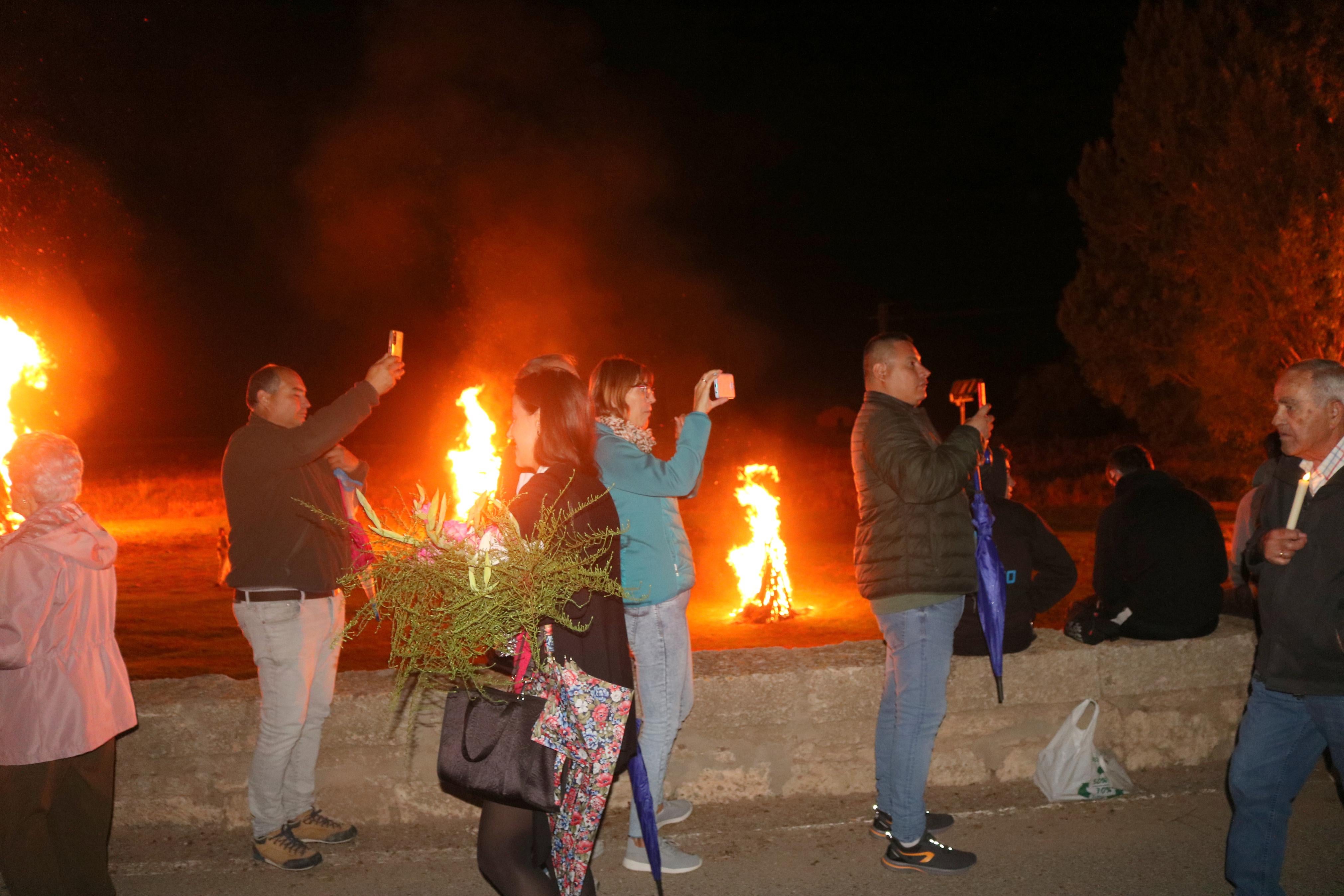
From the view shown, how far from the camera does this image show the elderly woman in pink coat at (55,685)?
3.39 meters

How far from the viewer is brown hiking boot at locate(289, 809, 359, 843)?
415cm

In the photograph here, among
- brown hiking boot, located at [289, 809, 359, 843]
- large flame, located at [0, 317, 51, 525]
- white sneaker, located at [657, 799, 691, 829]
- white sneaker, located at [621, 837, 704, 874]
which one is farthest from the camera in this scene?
large flame, located at [0, 317, 51, 525]

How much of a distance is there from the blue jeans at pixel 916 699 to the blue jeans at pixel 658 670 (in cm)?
81

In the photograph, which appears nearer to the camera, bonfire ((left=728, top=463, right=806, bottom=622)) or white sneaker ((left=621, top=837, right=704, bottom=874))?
white sneaker ((left=621, top=837, right=704, bottom=874))

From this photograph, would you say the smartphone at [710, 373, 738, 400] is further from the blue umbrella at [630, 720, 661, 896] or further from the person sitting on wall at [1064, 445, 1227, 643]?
the person sitting on wall at [1064, 445, 1227, 643]

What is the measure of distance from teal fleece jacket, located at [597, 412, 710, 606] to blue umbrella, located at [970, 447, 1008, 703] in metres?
1.21

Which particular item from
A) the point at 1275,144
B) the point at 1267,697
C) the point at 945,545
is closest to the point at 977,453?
the point at 945,545

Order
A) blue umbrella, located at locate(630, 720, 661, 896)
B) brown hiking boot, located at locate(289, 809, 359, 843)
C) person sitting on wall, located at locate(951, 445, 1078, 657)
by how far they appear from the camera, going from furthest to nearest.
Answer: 1. person sitting on wall, located at locate(951, 445, 1078, 657)
2. brown hiking boot, located at locate(289, 809, 359, 843)
3. blue umbrella, located at locate(630, 720, 661, 896)

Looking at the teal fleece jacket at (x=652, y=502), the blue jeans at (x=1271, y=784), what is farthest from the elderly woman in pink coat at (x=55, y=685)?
the blue jeans at (x=1271, y=784)

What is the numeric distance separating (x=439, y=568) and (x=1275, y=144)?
49.6ft

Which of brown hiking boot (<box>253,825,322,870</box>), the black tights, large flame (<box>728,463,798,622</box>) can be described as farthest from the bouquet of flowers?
large flame (<box>728,463,798,622</box>)

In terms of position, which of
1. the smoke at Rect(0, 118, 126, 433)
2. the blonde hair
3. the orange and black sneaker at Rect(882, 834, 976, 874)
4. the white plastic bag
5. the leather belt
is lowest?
the orange and black sneaker at Rect(882, 834, 976, 874)

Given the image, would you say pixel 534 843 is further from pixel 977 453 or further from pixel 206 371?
pixel 206 371

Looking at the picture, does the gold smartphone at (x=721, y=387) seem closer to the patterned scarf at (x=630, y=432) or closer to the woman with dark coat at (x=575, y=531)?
the patterned scarf at (x=630, y=432)
